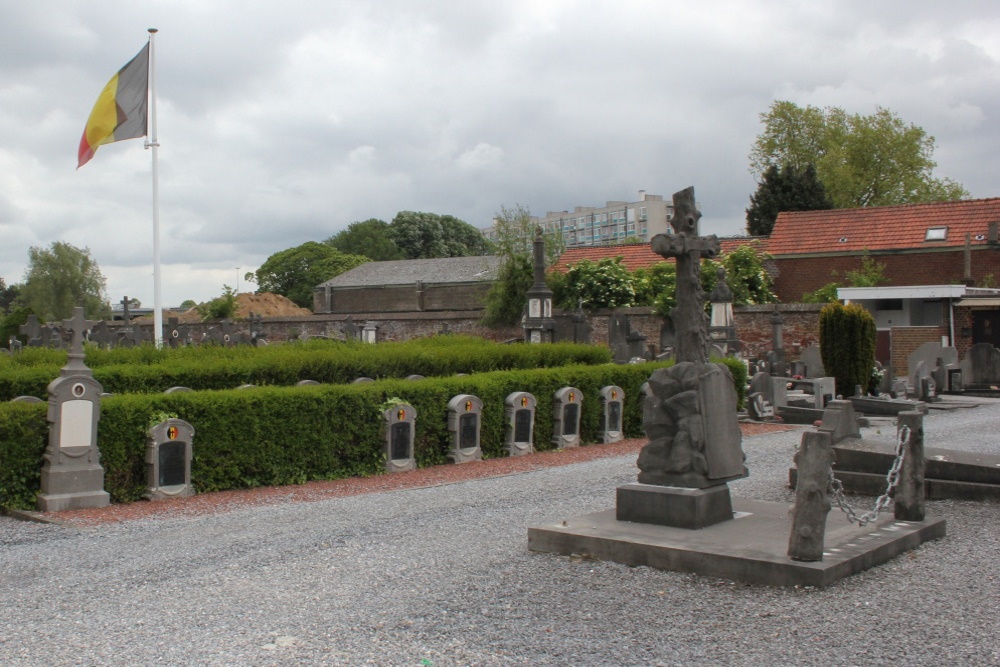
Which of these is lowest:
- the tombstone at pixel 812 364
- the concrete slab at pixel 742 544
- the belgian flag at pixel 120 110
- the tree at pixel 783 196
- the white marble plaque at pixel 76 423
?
the concrete slab at pixel 742 544

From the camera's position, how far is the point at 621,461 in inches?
505

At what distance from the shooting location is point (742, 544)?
6543 millimetres

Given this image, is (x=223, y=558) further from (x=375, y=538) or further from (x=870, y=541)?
(x=870, y=541)

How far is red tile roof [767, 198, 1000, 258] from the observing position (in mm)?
34250

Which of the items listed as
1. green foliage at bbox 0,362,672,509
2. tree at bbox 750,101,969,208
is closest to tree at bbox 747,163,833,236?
tree at bbox 750,101,969,208

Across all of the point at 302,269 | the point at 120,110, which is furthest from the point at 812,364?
the point at 302,269

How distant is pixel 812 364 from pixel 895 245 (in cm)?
1297

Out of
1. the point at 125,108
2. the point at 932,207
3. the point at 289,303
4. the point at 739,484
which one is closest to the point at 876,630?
the point at 739,484

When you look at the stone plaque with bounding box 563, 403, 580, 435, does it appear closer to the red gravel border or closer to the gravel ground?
the red gravel border

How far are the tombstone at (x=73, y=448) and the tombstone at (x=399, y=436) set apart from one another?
3.64 metres

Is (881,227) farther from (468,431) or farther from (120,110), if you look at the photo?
(468,431)

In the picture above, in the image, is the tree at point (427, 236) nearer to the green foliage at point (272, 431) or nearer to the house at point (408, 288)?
the house at point (408, 288)

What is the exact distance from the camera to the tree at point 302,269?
77500 mm

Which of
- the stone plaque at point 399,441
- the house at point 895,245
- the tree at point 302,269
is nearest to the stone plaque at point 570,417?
the stone plaque at point 399,441
